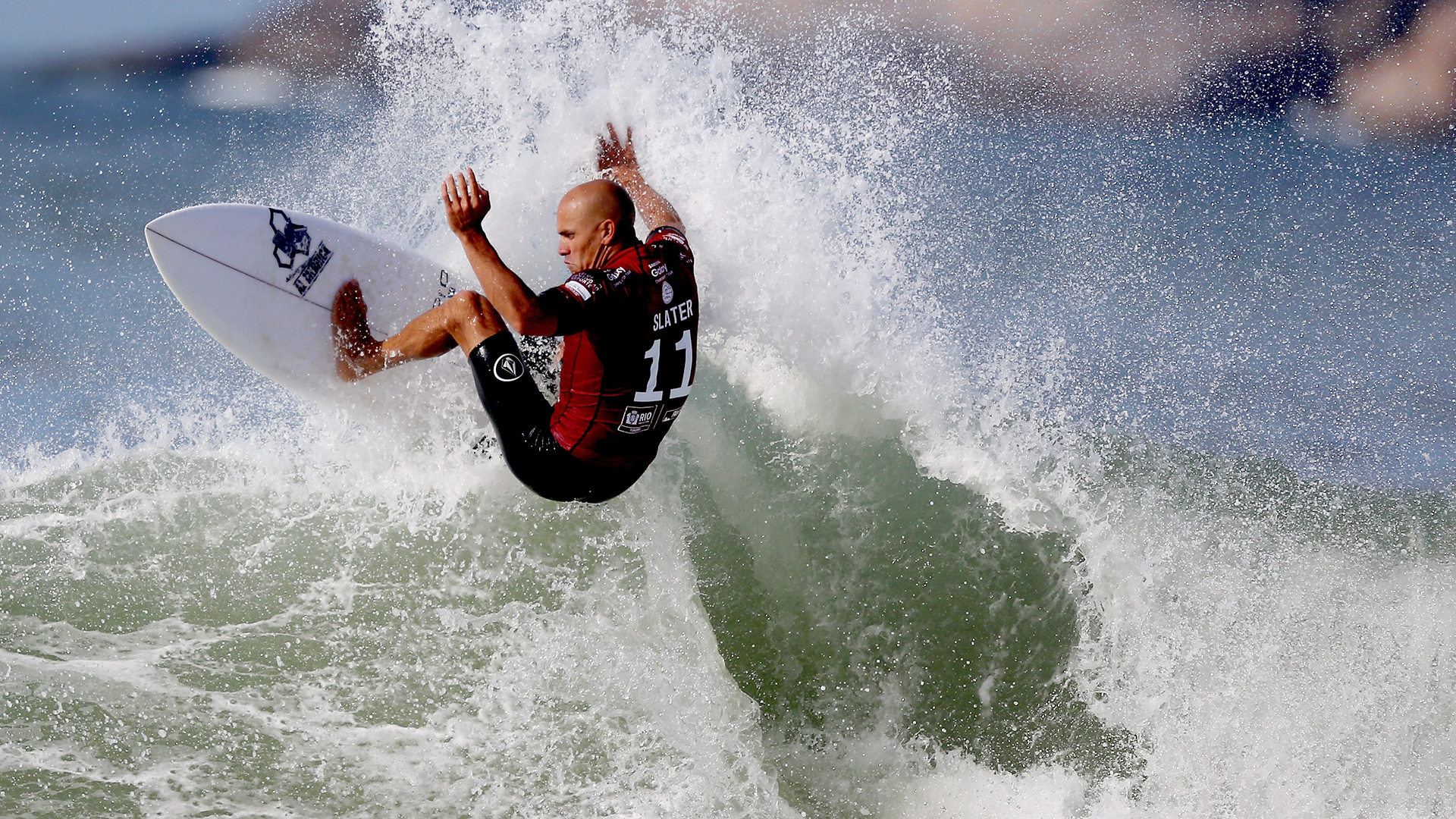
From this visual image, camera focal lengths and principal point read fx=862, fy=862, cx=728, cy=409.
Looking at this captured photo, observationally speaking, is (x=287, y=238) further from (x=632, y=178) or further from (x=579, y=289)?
(x=579, y=289)

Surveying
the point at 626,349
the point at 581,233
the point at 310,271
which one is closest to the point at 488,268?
the point at 581,233

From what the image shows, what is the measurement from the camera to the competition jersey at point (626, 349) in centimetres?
320

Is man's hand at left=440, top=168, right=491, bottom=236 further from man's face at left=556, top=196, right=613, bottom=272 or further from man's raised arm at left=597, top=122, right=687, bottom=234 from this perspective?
man's raised arm at left=597, top=122, right=687, bottom=234

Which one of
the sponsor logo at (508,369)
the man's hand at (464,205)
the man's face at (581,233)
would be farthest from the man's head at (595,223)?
the sponsor logo at (508,369)

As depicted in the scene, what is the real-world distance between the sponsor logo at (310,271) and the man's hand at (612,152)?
1601mm

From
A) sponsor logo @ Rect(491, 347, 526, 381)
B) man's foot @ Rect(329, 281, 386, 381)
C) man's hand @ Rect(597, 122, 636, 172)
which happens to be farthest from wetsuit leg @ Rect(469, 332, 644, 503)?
man's hand @ Rect(597, 122, 636, 172)

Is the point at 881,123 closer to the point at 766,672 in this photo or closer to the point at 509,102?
the point at 509,102

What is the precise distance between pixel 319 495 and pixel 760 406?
2705mm

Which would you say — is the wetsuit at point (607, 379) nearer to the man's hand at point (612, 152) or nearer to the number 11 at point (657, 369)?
the number 11 at point (657, 369)

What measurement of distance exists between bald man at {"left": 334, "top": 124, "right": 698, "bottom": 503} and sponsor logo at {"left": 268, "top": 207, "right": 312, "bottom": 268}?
811 mm

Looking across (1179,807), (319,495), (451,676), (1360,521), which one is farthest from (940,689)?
(1360,521)

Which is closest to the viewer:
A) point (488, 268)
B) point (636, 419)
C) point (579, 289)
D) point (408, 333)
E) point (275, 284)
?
point (488, 268)

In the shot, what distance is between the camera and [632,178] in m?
4.66

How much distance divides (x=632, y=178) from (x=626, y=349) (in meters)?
1.63
